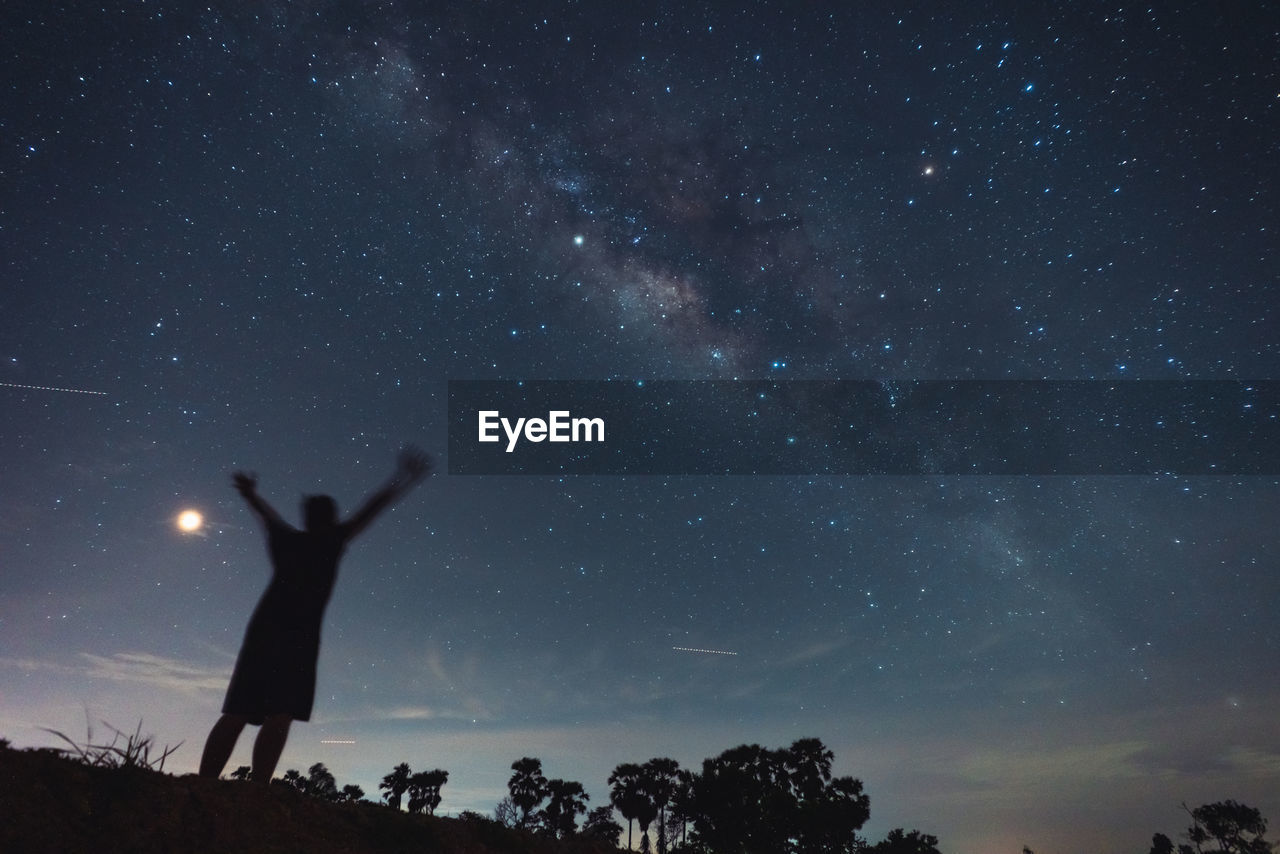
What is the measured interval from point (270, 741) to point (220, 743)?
0.31 m

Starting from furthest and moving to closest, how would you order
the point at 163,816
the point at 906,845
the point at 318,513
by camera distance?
1. the point at 906,845
2. the point at 318,513
3. the point at 163,816

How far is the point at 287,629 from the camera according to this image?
156 inches

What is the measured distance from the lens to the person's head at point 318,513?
4273 millimetres

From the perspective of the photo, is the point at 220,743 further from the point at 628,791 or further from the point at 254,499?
the point at 628,791

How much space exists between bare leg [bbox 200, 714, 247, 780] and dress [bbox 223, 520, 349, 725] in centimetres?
9

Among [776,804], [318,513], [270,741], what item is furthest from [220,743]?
[776,804]

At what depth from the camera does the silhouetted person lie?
386 centimetres

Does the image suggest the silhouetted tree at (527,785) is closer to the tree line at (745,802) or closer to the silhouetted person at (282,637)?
the tree line at (745,802)

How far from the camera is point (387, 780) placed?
180 ft

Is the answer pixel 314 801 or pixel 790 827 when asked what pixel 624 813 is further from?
pixel 314 801

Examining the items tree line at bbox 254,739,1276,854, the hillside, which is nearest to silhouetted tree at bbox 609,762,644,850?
tree line at bbox 254,739,1276,854

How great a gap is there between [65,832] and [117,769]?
567mm

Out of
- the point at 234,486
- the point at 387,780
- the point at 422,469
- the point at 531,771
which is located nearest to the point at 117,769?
the point at 234,486

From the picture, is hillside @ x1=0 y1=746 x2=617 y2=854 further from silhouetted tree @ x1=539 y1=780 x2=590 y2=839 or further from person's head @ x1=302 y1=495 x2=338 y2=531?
silhouetted tree @ x1=539 y1=780 x2=590 y2=839
